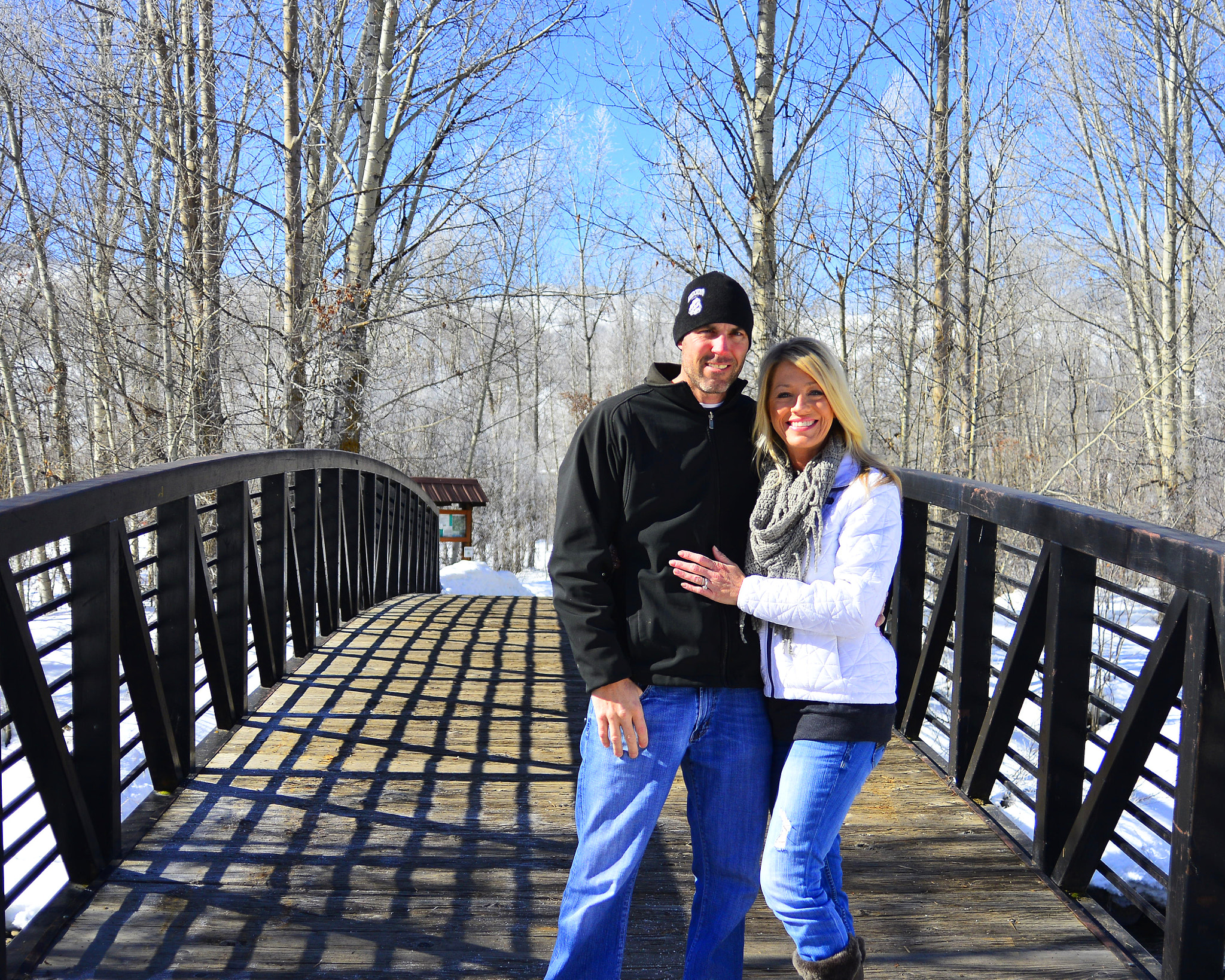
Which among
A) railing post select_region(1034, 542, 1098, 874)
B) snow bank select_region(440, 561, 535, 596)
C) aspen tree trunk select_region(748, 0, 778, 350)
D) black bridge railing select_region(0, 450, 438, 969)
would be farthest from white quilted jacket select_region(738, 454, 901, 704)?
snow bank select_region(440, 561, 535, 596)

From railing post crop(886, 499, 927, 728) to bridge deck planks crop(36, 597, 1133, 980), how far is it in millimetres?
321

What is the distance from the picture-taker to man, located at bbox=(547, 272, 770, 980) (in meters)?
1.80

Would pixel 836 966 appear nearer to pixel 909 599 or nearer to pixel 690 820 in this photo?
pixel 690 820

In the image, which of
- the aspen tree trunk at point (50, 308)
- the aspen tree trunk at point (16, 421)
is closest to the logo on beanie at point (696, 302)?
the aspen tree trunk at point (50, 308)

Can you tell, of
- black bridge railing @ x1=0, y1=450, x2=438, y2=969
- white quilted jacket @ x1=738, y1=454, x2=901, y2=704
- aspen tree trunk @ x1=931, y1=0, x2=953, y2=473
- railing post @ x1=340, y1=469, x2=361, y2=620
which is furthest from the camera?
aspen tree trunk @ x1=931, y1=0, x2=953, y2=473

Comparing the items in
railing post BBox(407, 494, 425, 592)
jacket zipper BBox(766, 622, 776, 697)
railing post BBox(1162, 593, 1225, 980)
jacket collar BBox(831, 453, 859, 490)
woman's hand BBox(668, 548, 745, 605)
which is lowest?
railing post BBox(407, 494, 425, 592)

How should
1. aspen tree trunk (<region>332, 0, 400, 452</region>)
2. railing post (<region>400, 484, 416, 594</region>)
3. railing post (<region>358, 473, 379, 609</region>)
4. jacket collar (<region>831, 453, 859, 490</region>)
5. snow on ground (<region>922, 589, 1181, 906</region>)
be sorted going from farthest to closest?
railing post (<region>400, 484, 416, 594</region>) < aspen tree trunk (<region>332, 0, 400, 452</region>) < railing post (<region>358, 473, 379, 609</region>) < snow on ground (<region>922, 589, 1181, 906</region>) < jacket collar (<region>831, 453, 859, 490</region>)

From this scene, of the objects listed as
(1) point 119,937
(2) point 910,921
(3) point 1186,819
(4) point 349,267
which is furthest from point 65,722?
(4) point 349,267

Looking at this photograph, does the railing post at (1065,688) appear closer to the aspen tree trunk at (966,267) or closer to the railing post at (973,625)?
the railing post at (973,625)

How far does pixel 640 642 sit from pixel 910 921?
4.00 ft

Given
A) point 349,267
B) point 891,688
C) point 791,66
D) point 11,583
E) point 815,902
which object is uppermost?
point 791,66

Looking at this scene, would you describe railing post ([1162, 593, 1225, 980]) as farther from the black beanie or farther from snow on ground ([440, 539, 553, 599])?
snow on ground ([440, 539, 553, 599])

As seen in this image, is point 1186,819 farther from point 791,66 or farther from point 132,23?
point 132,23

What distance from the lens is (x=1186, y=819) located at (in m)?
1.92
